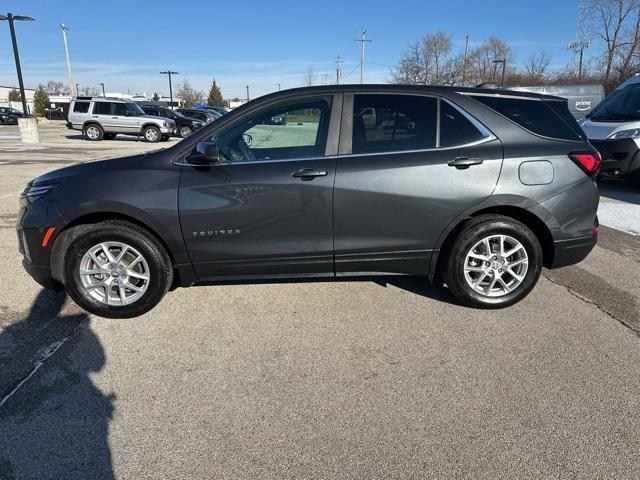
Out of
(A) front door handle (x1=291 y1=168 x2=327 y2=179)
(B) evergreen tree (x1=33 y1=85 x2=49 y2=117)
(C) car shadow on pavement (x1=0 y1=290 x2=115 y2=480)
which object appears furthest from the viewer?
(B) evergreen tree (x1=33 y1=85 x2=49 y2=117)

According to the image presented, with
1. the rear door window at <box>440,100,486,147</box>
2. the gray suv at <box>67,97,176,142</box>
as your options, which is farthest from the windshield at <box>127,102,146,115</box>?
the rear door window at <box>440,100,486,147</box>

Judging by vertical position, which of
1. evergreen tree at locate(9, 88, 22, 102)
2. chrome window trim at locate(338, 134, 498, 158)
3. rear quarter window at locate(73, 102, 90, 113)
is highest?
evergreen tree at locate(9, 88, 22, 102)

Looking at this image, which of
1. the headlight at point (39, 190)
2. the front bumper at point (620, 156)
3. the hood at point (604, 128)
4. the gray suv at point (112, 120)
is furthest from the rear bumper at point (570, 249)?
the gray suv at point (112, 120)

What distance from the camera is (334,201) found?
3.35m

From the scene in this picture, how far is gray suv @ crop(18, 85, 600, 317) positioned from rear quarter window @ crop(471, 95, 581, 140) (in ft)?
0.04

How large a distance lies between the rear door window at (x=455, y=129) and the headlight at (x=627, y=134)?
6227mm

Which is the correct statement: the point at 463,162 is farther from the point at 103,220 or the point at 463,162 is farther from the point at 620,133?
the point at 620,133

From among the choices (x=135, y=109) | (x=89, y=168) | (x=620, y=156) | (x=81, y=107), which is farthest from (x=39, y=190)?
(x=81, y=107)

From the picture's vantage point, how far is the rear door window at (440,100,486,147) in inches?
137

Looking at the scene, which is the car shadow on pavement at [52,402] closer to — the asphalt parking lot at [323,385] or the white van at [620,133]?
the asphalt parking lot at [323,385]

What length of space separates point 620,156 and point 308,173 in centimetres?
737

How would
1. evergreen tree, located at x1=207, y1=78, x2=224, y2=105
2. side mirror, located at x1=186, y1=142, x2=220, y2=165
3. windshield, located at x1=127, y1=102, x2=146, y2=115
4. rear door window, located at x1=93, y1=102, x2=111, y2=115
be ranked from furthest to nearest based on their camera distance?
evergreen tree, located at x1=207, y1=78, x2=224, y2=105
windshield, located at x1=127, y1=102, x2=146, y2=115
rear door window, located at x1=93, y1=102, x2=111, y2=115
side mirror, located at x1=186, y1=142, x2=220, y2=165

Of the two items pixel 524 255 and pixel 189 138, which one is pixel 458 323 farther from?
pixel 189 138

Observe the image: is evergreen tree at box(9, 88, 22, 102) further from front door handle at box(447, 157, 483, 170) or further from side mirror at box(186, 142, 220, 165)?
front door handle at box(447, 157, 483, 170)
